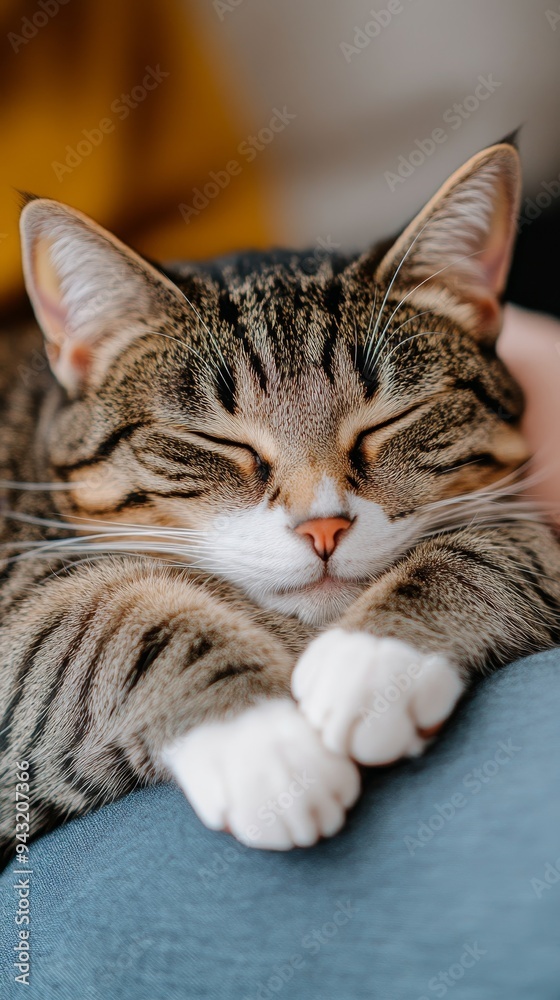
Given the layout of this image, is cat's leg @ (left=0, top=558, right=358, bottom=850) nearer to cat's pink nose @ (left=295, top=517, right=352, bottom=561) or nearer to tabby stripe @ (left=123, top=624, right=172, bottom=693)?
tabby stripe @ (left=123, top=624, right=172, bottom=693)

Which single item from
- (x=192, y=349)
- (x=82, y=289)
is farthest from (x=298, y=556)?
(x=82, y=289)

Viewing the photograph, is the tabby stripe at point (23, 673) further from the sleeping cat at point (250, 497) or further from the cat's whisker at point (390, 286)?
the cat's whisker at point (390, 286)

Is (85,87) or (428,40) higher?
(428,40)

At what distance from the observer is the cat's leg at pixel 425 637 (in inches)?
19.5

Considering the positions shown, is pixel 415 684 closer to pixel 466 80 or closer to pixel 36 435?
pixel 36 435

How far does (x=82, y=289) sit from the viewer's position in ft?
2.33

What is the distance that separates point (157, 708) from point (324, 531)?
0.21 meters

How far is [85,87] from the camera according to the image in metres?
0.75

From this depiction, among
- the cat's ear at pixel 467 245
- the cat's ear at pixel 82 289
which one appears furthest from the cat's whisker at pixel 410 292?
the cat's ear at pixel 82 289

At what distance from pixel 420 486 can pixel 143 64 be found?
56 cm

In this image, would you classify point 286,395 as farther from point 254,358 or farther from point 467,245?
point 467,245

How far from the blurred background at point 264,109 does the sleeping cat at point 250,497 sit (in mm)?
102

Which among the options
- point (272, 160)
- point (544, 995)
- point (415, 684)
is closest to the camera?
point (544, 995)

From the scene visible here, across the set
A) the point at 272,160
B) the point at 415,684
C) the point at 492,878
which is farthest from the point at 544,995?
the point at 272,160
